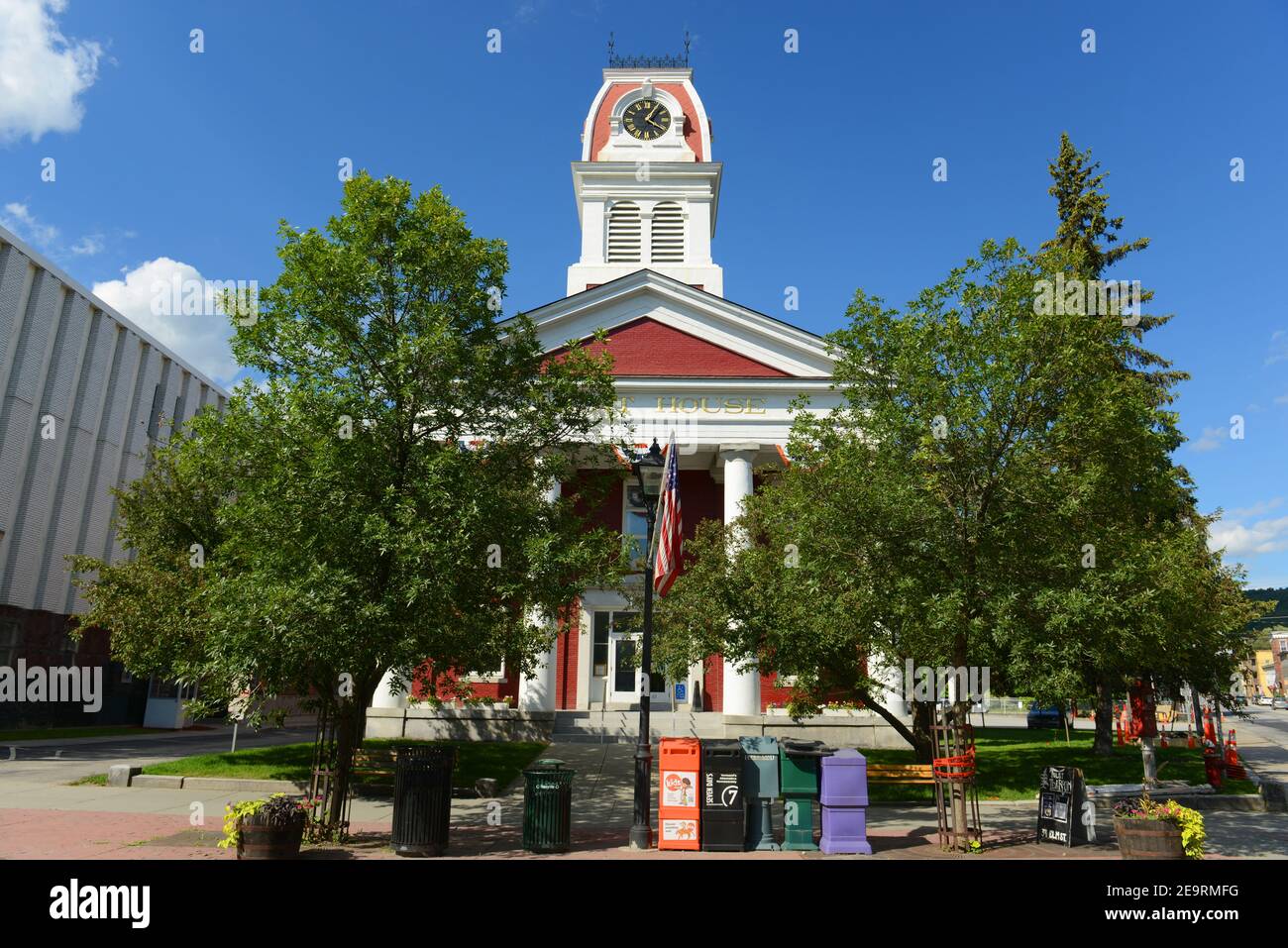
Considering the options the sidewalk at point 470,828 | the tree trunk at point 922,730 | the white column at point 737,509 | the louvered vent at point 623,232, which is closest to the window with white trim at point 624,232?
the louvered vent at point 623,232

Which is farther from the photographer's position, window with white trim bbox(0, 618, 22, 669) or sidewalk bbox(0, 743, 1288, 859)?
window with white trim bbox(0, 618, 22, 669)

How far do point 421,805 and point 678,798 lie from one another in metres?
3.42

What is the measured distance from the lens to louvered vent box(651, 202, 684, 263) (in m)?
36.8

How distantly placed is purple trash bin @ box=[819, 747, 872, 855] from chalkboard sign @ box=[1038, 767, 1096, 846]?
2881 mm

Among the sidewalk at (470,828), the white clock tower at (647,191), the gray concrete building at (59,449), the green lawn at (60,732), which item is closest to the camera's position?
the sidewalk at (470,828)

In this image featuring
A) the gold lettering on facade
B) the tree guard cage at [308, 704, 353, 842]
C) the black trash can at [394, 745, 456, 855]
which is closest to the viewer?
the black trash can at [394, 745, 456, 855]

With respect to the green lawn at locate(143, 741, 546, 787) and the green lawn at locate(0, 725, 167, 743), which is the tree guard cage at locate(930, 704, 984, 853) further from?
the green lawn at locate(0, 725, 167, 743)

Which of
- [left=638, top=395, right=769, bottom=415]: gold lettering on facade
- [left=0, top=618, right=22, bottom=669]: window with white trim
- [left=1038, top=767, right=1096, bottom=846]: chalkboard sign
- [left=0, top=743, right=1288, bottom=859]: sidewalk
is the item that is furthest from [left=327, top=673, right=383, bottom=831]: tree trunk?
[left=0, top=618, right=22, bottom=669]: window with white trim

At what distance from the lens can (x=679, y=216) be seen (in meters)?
37.2

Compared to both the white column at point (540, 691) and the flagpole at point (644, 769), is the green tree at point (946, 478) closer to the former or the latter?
the flagpole at point (644, 769)

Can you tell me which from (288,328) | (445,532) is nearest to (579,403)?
(445,532)

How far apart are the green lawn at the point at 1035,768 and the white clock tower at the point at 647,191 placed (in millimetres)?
19815

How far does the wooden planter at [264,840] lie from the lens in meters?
10.2

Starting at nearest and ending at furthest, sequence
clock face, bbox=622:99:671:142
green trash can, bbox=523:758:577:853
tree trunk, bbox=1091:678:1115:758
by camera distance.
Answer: green trash can, bbox=523:758:577:853, tree trunk, bbox=1091:678:1115:758, clock face, bbox=622:99:671:142
